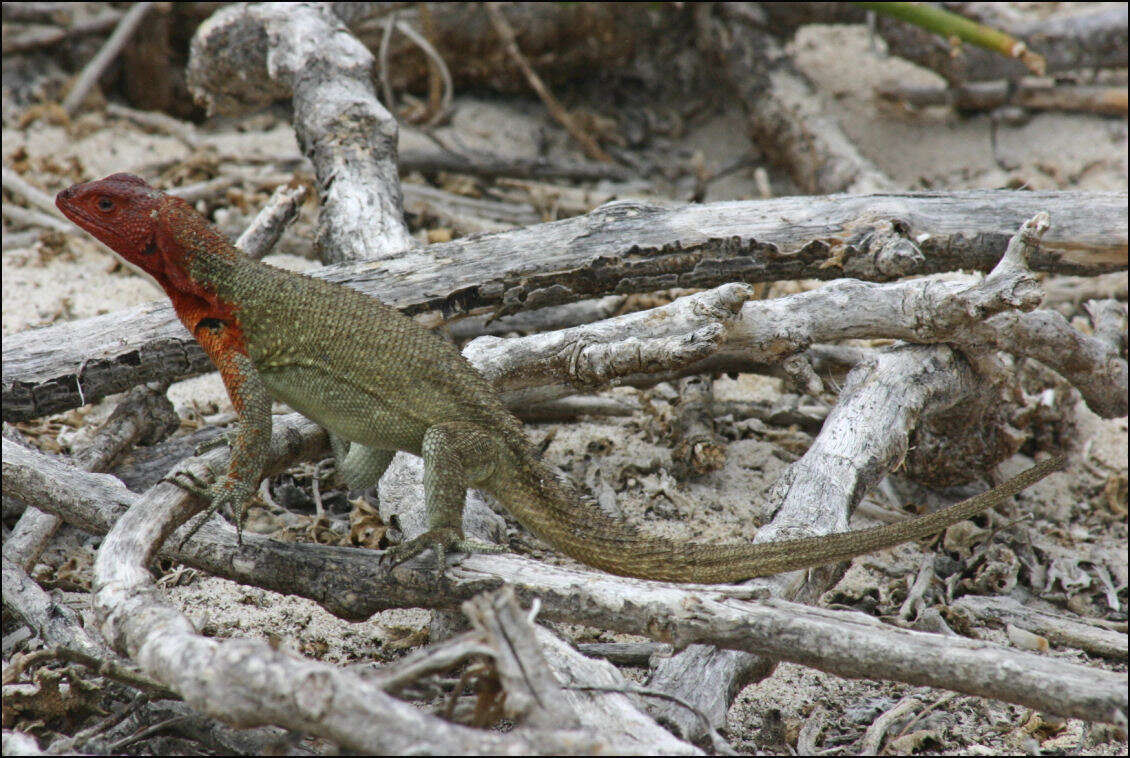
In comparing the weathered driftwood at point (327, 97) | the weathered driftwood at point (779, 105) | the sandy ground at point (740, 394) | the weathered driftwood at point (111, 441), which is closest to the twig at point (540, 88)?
the sandy ground at point (740, 394)

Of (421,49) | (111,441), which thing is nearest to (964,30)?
(421,49)

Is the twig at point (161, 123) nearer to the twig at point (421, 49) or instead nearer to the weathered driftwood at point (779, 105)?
the twig at point (421, 49)

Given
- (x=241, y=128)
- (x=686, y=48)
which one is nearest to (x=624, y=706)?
(x=241, y=128)

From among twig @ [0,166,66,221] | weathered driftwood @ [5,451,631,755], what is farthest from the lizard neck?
twig @ [0,166,66,221]

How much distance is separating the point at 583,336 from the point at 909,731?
189 cm

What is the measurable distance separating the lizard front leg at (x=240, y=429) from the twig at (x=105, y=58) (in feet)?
16.4

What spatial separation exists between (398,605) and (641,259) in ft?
6.69

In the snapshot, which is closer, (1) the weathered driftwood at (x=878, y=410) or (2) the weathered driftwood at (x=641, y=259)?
(1) the weathered driftwood at (x=878, y=410)

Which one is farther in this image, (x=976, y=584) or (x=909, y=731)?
(x=976, y=584)

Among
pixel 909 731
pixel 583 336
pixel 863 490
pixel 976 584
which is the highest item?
pixel 583 336

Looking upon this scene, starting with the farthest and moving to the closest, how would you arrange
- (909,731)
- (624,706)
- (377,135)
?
(377,135) → (909,731) → (624,706)

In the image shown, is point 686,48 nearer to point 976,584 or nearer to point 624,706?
point 976,584

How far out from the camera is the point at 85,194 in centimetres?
370

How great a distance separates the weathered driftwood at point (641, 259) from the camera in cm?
408
